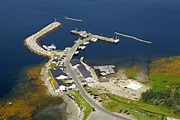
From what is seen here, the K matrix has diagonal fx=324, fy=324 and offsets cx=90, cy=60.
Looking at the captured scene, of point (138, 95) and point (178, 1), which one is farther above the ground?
point (178, 1)

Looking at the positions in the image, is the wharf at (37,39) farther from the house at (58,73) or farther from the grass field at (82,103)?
the grass field at (82,103)

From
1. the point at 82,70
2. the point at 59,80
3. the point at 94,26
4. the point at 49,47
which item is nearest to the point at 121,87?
the point at 82,70

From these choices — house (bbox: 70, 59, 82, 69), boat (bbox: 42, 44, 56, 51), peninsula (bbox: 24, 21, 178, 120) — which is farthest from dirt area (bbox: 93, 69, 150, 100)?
boat (bbox: 42, 44, 56, 51)

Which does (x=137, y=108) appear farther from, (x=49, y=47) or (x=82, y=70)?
(x=49, y=47)

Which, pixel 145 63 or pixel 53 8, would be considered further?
pixel 53 8

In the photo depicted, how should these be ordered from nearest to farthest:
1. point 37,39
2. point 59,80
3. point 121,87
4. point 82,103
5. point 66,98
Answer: point 82,103, point 66,98, point 121,87, point 59,80, point 37,39

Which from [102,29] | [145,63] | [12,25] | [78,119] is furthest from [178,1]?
[78,119]

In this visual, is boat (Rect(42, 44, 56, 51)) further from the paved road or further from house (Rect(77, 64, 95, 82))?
house (Rect(77, 64, 95, 82))

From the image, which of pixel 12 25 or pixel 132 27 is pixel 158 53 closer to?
pixel 132 27
